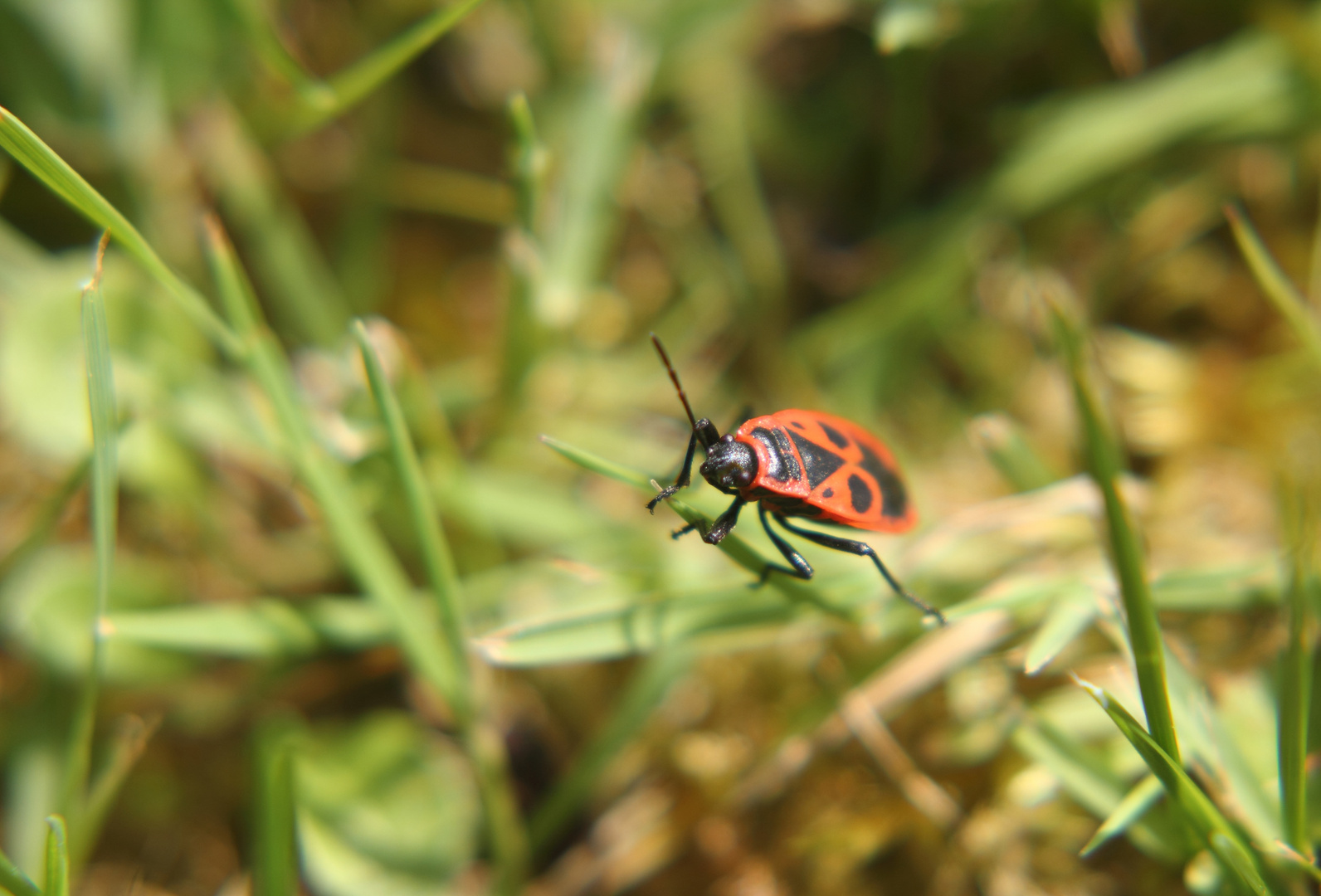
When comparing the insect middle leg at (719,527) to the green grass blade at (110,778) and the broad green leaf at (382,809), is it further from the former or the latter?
the green grass blade at (110,778)

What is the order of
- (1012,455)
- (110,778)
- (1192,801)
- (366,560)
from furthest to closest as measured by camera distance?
(1012,455)
(366,560)
(110,778)
(1192,801)

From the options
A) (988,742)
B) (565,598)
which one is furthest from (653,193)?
(988,742)

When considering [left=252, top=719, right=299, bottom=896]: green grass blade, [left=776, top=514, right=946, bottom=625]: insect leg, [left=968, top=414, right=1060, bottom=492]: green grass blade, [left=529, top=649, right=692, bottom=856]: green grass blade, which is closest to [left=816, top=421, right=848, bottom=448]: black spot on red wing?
[left=776, top=514, right=946, bottom=625]: insect leg

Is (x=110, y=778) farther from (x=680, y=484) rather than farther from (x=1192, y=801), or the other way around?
(x=1192, y=801)

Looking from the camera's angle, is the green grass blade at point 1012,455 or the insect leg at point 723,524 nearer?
the insect leg at point 723,524

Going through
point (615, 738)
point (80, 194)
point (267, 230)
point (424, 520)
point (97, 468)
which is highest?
point (267, 230)

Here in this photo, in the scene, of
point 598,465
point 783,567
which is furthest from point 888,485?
point 598,465

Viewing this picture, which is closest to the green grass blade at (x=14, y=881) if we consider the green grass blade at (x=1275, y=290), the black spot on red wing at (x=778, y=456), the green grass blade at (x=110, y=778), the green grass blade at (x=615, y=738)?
the green grass blade at (x=110, y=778)

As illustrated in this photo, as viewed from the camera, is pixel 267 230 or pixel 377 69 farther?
pixel 267 230

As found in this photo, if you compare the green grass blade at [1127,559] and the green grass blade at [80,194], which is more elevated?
the green grass blade at [80,194]
